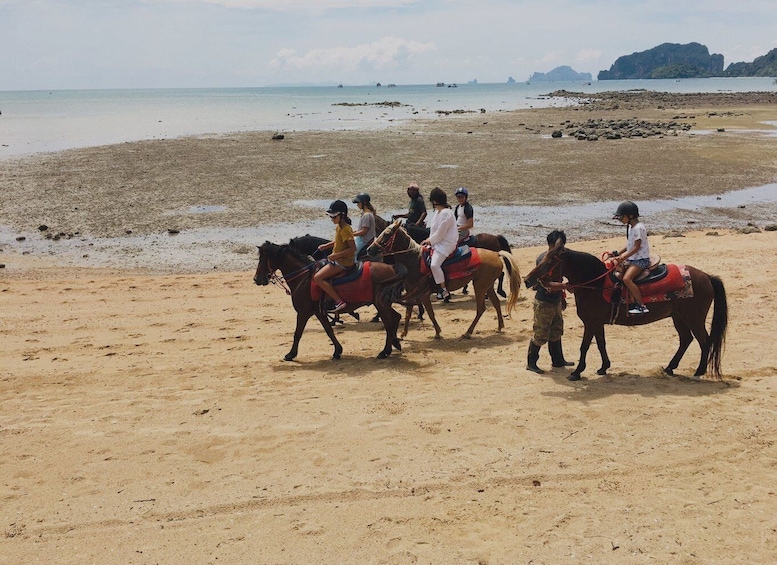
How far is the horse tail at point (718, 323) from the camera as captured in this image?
864cm

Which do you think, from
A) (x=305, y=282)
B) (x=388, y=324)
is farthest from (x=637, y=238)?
(x=305, y=282)

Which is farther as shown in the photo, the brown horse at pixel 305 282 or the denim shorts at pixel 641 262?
the brown horse at pixel 305 282

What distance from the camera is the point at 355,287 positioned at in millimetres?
10023

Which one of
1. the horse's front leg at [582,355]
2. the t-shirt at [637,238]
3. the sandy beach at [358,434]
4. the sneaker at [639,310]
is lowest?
the sandy beach at [358,434]

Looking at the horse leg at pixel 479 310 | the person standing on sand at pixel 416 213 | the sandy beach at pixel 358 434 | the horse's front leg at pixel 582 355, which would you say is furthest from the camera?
the person standing on sand at pixel 416 213

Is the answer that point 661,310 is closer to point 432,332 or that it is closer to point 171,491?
point 432,332

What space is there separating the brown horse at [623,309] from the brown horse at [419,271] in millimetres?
2614

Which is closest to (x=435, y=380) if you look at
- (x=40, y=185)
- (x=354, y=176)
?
(x=354, y=176)

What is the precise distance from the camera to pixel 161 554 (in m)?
5.50

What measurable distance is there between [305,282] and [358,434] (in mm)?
3490

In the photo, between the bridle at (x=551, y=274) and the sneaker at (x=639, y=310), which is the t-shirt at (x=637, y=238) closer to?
the bridle at (x=551, y=274)

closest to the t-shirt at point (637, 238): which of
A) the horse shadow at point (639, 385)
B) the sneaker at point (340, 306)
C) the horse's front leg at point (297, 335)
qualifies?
the horse shadow at point (639, 385)

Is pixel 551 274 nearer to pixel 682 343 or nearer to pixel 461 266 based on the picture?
pixel 682 343

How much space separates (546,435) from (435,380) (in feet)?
7.17
